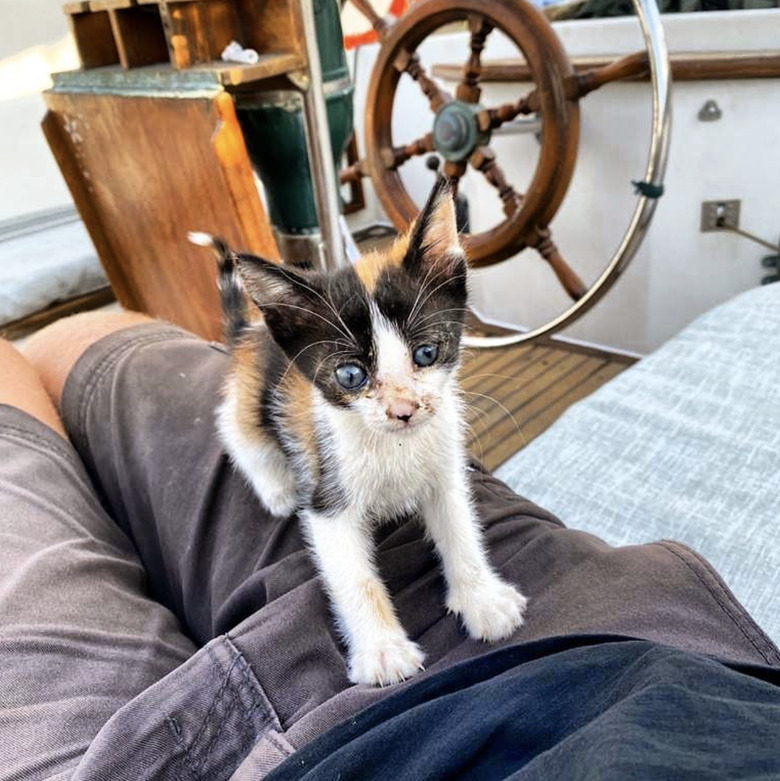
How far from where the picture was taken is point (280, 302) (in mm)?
581

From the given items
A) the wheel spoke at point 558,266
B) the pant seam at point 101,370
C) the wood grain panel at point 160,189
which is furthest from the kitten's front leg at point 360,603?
the wheel spoke at point 558,266

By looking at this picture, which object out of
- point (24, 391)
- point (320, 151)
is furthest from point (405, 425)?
point (320, 151)

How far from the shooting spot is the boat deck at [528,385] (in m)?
1.73

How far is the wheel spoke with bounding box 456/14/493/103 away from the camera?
1323 mm

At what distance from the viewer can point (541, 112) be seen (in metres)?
1.36

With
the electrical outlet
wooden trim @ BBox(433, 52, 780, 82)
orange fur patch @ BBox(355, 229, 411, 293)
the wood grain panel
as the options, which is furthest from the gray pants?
the electrical outlet

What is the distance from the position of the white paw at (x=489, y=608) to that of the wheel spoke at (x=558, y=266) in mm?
943

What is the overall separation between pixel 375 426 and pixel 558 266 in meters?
0.96

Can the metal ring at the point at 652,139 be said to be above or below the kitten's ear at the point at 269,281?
below

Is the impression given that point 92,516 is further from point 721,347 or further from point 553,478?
point 721,347

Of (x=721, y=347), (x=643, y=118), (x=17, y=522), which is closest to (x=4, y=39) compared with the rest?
(x=643, y=118)

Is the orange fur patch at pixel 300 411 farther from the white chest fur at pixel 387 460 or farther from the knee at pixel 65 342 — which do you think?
the knee at pixel 65 342

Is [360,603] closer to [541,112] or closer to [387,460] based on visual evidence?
[387,460]

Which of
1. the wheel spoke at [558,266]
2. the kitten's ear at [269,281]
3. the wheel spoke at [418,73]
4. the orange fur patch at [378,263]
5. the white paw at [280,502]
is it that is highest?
the kitten's ear at [269,281]
